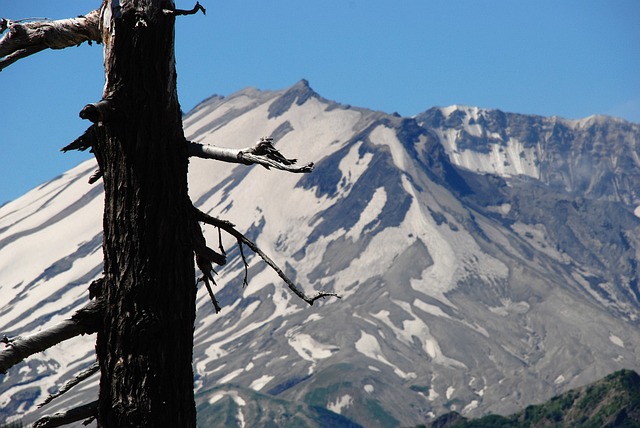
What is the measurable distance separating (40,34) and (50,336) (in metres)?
2.11

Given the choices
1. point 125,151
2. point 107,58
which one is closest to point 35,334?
point 125,151

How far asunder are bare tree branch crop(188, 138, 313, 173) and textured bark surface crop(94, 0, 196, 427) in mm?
157

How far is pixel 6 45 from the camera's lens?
8227mm

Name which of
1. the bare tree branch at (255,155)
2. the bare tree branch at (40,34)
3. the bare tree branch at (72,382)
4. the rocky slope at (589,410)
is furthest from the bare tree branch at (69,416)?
the rocky slope at (589,410)

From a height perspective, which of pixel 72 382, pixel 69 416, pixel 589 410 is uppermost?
pixel 72 382

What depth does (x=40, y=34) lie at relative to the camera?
8.30 meters

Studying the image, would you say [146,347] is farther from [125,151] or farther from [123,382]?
[125,151]

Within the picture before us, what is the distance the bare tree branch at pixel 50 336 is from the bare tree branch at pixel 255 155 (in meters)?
1.16

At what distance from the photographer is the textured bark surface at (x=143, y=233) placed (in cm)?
762

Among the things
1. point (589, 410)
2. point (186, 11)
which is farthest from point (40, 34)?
point (589, 410)

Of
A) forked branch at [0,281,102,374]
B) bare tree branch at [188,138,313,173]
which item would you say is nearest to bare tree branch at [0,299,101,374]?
forked branch at [0,281,102,374]

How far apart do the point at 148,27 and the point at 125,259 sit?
146 centimetres

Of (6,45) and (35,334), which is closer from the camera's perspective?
(35,334)

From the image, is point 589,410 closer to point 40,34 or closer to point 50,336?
point 40,34
